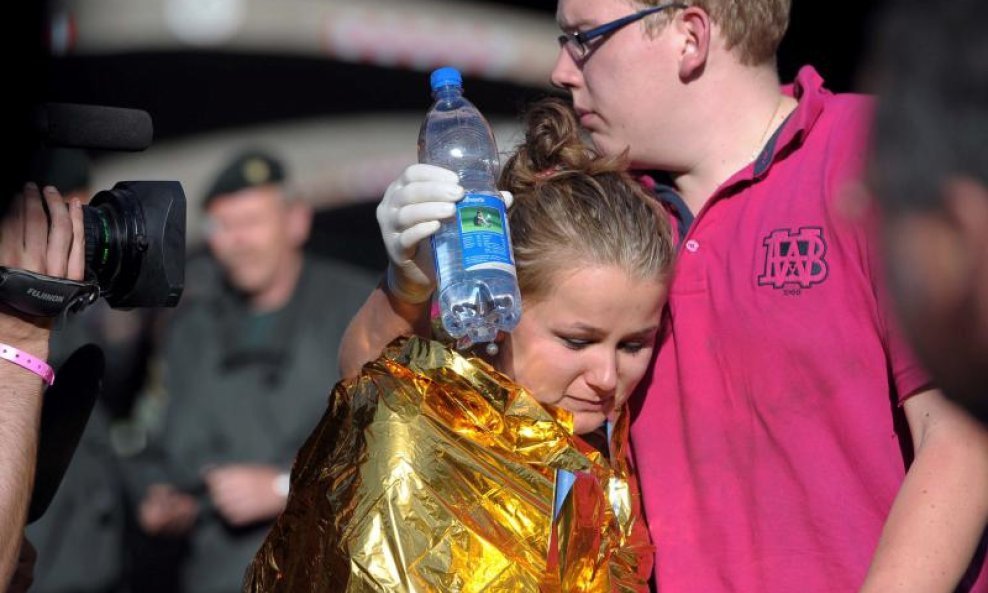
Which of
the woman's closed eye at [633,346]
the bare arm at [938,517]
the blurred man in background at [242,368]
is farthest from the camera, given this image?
the blurred man in background at [242,368]

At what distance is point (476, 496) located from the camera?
82.9 inches

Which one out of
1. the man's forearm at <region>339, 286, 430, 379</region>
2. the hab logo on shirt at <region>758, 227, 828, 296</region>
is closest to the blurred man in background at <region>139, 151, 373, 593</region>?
the man's forearm at <region>339, 286, 430, 379</region>

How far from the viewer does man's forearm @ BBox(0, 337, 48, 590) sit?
219 cm

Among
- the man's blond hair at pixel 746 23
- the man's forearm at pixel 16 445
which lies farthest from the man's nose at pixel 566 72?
the man's forearm at pixel 16 445

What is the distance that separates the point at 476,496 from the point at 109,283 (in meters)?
0.78

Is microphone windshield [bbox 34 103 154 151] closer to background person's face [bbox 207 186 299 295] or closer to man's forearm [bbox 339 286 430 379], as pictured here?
man's forearm [bbox 339 286 430 379]

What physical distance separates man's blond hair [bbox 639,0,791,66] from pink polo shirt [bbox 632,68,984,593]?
0.13 meters

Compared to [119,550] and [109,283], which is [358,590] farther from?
[119,550]

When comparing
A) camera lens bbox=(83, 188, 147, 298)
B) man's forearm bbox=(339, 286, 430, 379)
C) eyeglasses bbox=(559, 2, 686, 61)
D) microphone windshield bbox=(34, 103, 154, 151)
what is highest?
eyeglasses bbox=(559, 2, 686, 61)

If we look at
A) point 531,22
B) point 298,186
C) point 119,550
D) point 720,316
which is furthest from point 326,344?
point 720,316

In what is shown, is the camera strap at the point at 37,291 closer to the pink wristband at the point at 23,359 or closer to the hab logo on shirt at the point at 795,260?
the pink wristband at the point at 23,359

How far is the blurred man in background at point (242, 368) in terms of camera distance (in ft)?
13.4

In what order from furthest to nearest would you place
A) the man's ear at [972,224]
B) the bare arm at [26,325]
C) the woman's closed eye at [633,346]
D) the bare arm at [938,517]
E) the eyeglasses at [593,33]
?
the eyeglasses at [593,33] < the woman's closed eye at [633,346] < the bare arm at [26,325] < the bare arm at [938,517] < the man's ear at [972,224]

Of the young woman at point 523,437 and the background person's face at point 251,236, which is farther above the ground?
the background person's face at point 251,236
